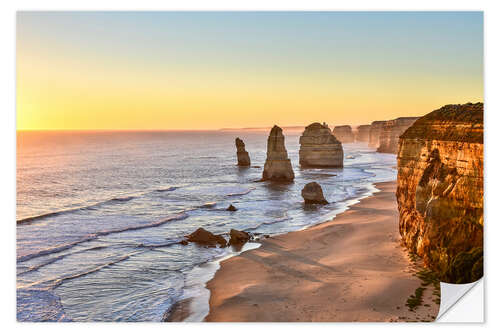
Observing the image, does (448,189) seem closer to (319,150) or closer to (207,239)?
(207,239)

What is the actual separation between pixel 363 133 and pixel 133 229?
144436 millimetres

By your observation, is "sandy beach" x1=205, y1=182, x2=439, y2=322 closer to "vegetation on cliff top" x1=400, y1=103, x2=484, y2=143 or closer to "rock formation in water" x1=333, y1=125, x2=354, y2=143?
"vegetation on cliff top" x1=400, y1=103, x2=484, y2=143

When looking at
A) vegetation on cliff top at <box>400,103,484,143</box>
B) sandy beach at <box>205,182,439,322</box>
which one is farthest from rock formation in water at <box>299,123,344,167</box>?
vegetation on cliff top at <box>400,103,484,143</box>

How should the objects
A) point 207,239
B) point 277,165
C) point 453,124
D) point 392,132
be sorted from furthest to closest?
point 392,132 < point 277,165 < point 207,239 < point 453,124

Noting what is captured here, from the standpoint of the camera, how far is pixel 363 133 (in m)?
159

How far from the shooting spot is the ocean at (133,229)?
14.9m

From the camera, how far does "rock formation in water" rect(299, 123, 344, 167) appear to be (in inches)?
2352

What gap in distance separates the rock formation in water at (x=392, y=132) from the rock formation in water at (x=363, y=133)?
62.2 m

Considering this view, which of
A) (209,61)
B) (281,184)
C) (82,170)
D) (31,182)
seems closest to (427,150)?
(209,61)

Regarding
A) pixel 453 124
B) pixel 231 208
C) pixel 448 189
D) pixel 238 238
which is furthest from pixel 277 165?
pixel 448 189

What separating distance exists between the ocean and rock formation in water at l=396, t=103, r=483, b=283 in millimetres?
8129

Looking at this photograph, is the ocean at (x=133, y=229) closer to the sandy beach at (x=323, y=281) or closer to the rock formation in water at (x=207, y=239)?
the rock formation in water at (x=207, y=239)

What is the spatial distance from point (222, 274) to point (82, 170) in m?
50.2

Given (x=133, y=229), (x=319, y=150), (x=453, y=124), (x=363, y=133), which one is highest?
(x=363, y=133)
